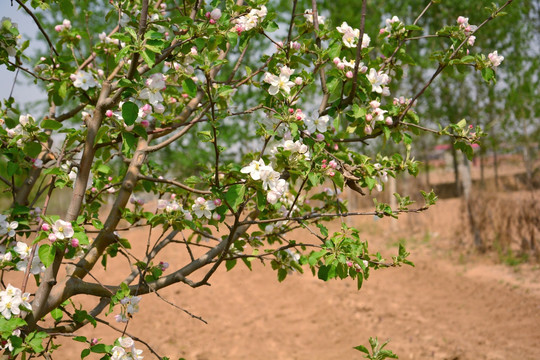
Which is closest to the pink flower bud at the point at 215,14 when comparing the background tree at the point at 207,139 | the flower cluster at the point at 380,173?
the background tree at the point at 207,139

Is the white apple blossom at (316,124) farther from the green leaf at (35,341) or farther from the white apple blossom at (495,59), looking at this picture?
the green leaf at (35,341)

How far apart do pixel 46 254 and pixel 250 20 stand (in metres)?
1.13

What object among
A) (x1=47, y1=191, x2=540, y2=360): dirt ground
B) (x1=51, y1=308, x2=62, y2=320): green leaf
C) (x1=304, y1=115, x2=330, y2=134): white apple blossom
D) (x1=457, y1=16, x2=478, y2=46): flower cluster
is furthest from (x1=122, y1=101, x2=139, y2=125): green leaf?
(x1=47, y1=191, x2=540, y2=360): dirt ground

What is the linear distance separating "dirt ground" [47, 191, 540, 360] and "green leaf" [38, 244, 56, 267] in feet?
9.60

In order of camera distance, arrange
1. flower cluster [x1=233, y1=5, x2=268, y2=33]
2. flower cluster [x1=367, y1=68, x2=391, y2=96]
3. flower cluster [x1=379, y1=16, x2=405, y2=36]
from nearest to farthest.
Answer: flower cluster [x1=233, y1=5, x2=268, y2=33]
flower cluster [x1=367, y1=68, x2=391, y2=96]
flower cluster [x1=379, y1=16, x2=405, y2=36]

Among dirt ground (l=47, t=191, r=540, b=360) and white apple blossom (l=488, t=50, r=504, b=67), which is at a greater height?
white apple blossom (l=488, t=50, r=504, b=67)

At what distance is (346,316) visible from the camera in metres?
5.08

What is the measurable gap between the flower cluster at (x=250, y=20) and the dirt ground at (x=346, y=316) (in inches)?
127

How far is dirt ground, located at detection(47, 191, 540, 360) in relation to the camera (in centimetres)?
434

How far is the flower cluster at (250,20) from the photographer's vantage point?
1.77m

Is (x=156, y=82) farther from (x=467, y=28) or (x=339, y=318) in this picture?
(x=339, y=318)

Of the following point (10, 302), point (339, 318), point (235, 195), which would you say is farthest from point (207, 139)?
point (339, 318)

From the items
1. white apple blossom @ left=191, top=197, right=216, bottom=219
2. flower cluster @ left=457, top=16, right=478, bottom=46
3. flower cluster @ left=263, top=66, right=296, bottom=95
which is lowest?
white apple blossom @ left=191, top=197, right=216, bottom=219

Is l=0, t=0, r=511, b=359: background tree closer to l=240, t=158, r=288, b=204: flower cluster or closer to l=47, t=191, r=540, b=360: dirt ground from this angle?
l=240, t=158, r=288, b=204: flower cluster
